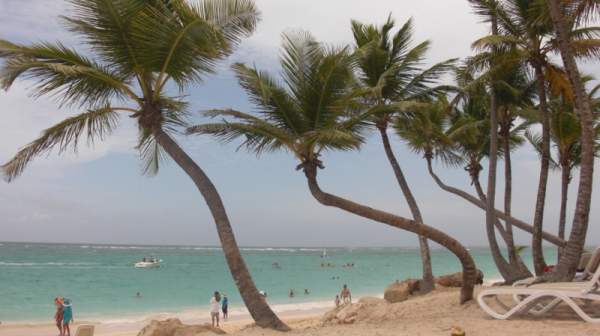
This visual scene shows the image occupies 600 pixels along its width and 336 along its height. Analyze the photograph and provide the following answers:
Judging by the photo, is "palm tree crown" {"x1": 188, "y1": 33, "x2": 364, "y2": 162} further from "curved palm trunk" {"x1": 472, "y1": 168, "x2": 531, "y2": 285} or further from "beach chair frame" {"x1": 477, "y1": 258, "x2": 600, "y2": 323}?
"curved palm trunk" {"x1": 472, "y1": 168, "x2": 531, "y2": 285}

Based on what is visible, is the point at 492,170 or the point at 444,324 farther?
the point at 492,170

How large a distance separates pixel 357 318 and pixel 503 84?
253 inches

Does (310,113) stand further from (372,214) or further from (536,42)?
(536,42)

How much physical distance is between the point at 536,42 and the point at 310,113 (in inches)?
225

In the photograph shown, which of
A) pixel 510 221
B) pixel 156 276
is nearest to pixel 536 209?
pixel 510 221

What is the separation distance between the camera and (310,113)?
8.86 meters

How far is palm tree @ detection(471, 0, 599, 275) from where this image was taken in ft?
36.1

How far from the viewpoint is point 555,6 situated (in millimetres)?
9125

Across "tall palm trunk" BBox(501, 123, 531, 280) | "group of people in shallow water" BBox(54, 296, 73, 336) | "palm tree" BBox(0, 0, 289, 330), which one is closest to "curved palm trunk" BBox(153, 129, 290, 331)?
"palm tree" BBox(0, 0, 289, 330)

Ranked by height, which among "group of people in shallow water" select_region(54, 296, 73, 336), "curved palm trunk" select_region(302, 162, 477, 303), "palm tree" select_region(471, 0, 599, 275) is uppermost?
"palm tree" select_region(471, 0, 599, 275)

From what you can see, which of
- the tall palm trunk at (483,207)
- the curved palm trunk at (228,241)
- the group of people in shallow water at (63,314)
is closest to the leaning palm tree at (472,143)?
the tall palm trunk at (483,207)

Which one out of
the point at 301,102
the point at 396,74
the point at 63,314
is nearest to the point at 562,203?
the point at 396,74

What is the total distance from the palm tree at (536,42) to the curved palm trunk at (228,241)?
5964mm

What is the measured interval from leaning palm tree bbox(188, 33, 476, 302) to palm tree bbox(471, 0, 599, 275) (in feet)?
12.1
